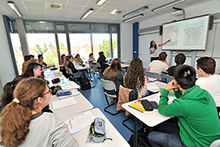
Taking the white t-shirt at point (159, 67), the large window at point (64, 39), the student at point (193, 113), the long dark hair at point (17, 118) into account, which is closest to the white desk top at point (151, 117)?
the student at point (193, 113)

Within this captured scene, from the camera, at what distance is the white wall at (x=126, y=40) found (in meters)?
7.81

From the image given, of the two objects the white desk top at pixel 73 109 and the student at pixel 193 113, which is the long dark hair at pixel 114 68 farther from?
the student at pixel 193 113

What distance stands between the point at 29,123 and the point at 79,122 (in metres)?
0.64

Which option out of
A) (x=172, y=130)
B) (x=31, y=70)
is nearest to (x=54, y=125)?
(x=172, y=130)

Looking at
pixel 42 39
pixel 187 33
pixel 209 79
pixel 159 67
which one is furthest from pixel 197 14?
pixel 42 39

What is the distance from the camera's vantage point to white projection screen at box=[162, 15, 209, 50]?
4.34m

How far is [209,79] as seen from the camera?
1572 mm

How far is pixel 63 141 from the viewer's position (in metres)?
0.82

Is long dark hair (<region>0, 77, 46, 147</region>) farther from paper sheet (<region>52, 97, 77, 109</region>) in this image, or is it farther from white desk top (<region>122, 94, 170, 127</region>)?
white desk top (<region>122, 94, 170, 127</region>)

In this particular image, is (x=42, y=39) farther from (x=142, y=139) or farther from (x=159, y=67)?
(x=142, y=139)

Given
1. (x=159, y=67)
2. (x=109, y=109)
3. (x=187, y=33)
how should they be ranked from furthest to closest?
(x=187, y=33), (x=159, y=67), (x=109, y=109)

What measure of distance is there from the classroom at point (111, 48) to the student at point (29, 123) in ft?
0.12

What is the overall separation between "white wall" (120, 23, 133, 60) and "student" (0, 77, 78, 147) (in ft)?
24.6

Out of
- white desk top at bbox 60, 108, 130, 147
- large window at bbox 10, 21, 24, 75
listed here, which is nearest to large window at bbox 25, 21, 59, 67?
large window at bbox 10, 21, 24, 75
